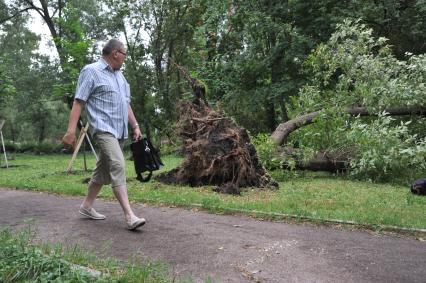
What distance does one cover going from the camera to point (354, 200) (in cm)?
681

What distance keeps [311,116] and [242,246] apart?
7.32m

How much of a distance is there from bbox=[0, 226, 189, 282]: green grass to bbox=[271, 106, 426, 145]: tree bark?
7.34 meters

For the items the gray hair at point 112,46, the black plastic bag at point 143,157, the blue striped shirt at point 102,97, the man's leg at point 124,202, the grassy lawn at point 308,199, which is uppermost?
the gray hair at point 112,46

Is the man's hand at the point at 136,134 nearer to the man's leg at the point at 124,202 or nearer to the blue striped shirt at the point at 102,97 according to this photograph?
the blue striped shirt at the point at 102,97

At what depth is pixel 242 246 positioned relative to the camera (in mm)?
4250

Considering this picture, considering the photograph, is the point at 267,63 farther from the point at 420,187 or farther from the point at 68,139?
the point at 68,139

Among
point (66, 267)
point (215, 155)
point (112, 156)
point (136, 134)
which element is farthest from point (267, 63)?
point (66, 267)

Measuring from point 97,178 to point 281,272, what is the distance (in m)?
2.47

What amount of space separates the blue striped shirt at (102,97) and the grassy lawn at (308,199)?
1838 mm

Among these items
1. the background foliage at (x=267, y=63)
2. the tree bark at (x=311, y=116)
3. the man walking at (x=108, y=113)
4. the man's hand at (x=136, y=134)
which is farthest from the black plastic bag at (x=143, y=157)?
the tree bark at (x=311, y=116)

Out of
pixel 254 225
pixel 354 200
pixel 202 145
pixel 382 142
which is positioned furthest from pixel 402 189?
pixel 254 225

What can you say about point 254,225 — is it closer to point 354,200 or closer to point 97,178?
point 97,178

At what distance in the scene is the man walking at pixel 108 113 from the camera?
478cm

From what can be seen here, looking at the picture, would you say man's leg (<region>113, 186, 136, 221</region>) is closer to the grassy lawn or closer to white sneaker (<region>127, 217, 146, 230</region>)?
white sneaker (<region>127, 217, 146, 230</region>)
